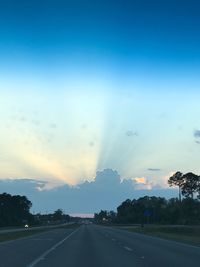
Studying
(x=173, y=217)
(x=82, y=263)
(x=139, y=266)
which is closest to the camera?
(x=139, y=266)

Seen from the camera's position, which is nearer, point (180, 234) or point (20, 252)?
point (20, 252)

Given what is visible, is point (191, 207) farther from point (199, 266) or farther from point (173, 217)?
point (199, 266)

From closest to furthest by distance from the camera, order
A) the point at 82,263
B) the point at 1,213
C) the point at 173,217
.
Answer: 1. the point at 82,263
2. the point at 1,213
3. the point at 173,217

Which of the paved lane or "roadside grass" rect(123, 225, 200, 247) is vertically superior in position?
"roadside grass" rect(123, 225, 200, 247)

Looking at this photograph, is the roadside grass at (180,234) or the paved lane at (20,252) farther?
the roadside grass at (180,234)

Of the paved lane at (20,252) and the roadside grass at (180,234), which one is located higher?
the roadside grass at (180,234)

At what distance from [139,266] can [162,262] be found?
2.49m

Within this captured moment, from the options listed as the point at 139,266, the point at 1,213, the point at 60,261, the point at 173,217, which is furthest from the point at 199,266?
the point at 173,217

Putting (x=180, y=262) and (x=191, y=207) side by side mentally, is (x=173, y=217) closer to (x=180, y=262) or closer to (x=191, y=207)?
(x=191, y=207)

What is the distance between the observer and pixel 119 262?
75.8ft

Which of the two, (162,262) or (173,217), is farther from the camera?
(173,217)

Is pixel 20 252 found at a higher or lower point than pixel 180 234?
lower

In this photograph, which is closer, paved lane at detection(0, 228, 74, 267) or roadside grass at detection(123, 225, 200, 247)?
paved lane at detection(0, 228, 74, 267)

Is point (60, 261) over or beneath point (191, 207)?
beneath
